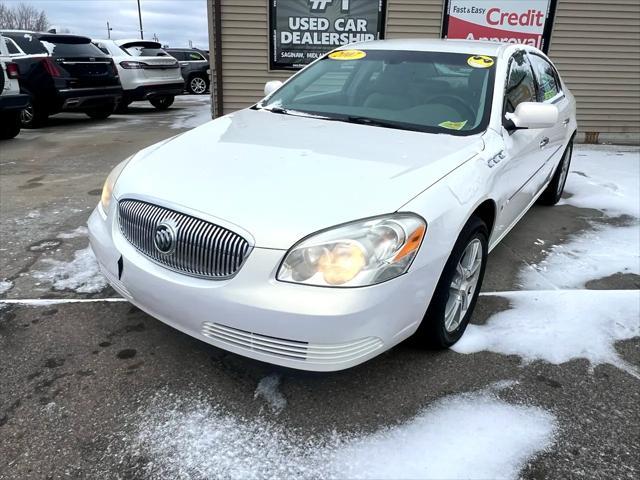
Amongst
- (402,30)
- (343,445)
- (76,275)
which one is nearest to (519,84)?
(343,445)

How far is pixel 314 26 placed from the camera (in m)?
8.04

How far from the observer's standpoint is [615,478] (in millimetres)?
1980

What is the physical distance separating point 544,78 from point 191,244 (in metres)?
3.65

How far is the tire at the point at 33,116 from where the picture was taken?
9.48 m

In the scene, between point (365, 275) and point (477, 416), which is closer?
point (365, 275)

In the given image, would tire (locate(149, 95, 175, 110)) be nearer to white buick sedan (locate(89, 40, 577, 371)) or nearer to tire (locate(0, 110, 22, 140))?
tire (locate(0, 110, 22, 140))

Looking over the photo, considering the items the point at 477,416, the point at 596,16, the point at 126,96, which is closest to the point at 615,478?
the point at 477,416

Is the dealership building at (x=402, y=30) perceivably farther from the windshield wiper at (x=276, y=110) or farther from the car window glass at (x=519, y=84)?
the windshield wiper at (x=276, y=110)

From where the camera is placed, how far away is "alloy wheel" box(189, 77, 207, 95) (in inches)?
695

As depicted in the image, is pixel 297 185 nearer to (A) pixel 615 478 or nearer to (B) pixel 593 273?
(A) pixel 615 478

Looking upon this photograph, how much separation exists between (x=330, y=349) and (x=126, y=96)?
1113 cm

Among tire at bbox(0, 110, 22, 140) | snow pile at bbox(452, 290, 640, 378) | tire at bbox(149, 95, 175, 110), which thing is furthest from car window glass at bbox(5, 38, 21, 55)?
snow pile at bbox(452, 290, 640, 378)

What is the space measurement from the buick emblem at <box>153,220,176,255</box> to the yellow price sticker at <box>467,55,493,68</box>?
227 centimetres

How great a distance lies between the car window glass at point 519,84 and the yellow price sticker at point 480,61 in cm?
16
